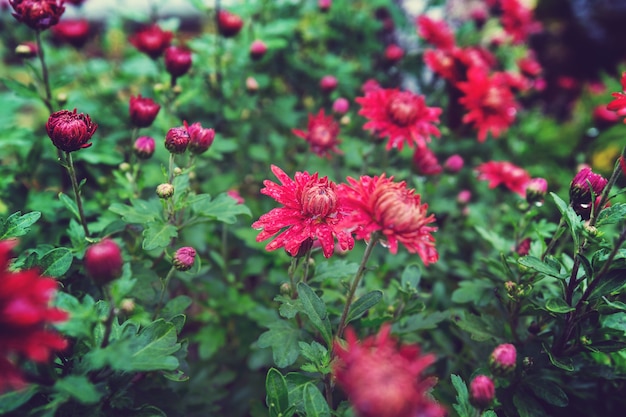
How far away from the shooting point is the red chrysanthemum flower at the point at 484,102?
6.75 ft

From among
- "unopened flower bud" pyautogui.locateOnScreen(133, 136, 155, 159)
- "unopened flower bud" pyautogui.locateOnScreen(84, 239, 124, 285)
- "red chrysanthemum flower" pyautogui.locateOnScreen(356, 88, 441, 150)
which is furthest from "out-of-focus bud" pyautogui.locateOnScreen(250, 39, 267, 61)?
"unopened flower bud" pyautogui.locateOnScreen(84, 239, 124, 285)

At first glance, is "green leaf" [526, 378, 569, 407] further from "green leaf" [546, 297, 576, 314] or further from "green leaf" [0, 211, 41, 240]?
"green leaf" [0, 211, 41, 240]

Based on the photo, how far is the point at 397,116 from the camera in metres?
1.70

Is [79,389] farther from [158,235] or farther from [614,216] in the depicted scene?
[614,216]

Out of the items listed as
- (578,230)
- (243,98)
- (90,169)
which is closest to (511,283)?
(578,230)

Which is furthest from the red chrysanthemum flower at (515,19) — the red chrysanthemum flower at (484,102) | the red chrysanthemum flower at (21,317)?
the red chrysanthemum flower at (21,317)

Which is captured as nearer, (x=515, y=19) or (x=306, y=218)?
(x=306, y=218)

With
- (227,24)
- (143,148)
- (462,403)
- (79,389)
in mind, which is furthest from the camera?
(227,24)

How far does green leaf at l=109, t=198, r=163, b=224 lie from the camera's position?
132cm

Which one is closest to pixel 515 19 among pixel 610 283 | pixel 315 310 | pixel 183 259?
pixel 610 283

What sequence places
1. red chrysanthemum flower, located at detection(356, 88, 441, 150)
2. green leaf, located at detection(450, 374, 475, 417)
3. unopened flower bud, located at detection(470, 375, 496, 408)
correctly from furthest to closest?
red chrysanthemum flower, located at detection(356, 88, 441, 150), green leaf, located at detection(450, 374, 475, 417), unopened flower bud, located at detection(470, 375, 496, 408)

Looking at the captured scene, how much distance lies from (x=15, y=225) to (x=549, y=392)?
1.55 m

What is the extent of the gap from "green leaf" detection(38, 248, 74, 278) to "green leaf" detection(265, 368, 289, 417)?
0.60 metres

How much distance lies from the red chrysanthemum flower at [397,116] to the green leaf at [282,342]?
2.45 ft
